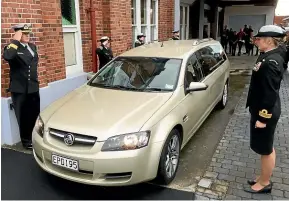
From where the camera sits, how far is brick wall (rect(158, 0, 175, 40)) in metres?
10.5

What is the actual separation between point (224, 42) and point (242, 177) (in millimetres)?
16135

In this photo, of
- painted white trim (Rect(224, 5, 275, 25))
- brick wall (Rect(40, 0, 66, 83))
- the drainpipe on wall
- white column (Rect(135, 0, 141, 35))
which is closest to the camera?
brick wall (Rect(40, 0, 66, 83))

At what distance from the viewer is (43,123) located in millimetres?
3467

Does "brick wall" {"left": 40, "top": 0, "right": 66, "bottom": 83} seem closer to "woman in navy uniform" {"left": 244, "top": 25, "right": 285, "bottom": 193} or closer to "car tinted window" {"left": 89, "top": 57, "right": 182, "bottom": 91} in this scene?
"car tinted window" {"left": 89, "top": 57, "right": 182, "bottom": 91}

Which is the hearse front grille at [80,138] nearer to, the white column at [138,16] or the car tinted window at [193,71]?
the car tinted window at [193,71]

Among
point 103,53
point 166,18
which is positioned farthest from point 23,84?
point 166,18

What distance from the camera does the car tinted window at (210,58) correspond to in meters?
5.13

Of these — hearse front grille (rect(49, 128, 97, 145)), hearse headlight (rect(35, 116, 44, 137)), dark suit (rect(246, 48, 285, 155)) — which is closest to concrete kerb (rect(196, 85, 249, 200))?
dark suit (rect(246, 48, 285, 155))

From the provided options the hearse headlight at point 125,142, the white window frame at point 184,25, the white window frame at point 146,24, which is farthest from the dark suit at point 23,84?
the white window frame at point 184,25

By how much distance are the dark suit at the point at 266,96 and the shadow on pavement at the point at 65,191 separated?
0.97 m

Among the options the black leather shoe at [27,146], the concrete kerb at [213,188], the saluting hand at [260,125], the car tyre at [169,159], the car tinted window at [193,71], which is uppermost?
the car tinted window at [193,71]

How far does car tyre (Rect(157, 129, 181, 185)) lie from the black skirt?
0.89 metres

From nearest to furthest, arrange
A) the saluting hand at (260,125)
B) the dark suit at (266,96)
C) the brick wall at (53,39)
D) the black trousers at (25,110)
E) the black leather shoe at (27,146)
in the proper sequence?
the dark suit at (266,96) → the saluting hand at (260,125) → the black trousers at (25,110) → the black leather shoe at (27,146) → the brick wall at (53,39)

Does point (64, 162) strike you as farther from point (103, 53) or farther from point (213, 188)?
point (103, 53)
